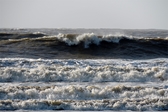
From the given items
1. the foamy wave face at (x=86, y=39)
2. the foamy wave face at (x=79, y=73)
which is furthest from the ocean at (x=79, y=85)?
the foamy wave face at (x=86, y=39)

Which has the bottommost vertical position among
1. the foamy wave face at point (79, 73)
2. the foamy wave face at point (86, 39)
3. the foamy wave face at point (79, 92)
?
the foamy wave face at point (79, 92)

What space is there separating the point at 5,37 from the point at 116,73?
1600 centimetres

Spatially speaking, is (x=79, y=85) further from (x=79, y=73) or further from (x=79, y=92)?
(x=79, y=73)

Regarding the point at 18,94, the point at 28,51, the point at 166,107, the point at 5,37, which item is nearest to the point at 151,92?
the point at 166,107

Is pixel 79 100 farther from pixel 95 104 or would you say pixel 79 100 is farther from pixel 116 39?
pixel 116 39

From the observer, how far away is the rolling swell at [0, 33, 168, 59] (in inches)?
702

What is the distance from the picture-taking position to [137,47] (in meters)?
20.6

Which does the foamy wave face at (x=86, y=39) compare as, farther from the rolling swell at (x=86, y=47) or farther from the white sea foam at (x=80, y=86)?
the white sea foam at (x=80, y=86)

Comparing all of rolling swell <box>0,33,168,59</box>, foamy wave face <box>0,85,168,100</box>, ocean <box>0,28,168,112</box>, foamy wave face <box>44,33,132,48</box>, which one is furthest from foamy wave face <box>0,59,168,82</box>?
foamy wave face <box>44,33,132,48</box>

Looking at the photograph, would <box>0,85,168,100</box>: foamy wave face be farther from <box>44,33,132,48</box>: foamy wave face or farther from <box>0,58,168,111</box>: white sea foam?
<box>44,33,132,48</box>: foamy wave face

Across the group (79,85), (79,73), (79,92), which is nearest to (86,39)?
(79,73)

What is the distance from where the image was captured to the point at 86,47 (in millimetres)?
20516

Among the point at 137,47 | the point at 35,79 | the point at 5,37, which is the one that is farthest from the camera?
the point at 5,37

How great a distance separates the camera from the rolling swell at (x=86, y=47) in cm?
1783
